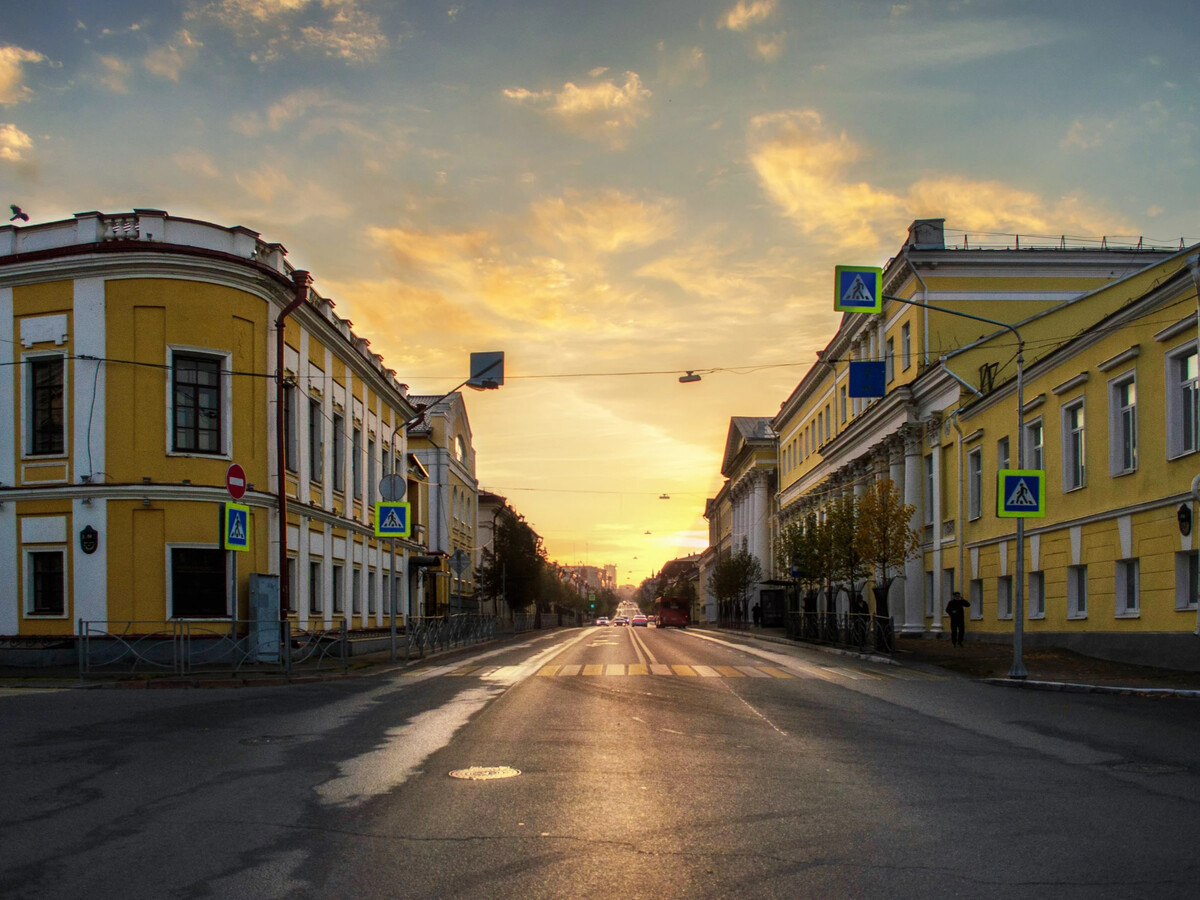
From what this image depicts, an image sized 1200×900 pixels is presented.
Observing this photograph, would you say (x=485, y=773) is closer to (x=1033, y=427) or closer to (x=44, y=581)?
(x=44, y=581)

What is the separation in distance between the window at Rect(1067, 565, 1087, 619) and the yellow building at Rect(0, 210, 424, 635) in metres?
19.1

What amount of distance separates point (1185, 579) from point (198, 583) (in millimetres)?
21151

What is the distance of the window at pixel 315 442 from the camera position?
32.4 meters

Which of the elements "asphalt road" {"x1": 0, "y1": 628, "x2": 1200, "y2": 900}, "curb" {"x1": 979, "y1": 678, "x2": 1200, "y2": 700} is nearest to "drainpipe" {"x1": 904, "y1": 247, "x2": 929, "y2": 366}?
"curb" {"x1": 979, "y1": 678, "x2": 1200, "y2": 700}

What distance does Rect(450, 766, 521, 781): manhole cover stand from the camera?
371 inches

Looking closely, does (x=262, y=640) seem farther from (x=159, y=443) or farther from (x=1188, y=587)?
(x=1188, y=587)

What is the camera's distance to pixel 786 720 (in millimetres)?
14141

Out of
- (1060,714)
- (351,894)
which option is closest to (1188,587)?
(1060,714)

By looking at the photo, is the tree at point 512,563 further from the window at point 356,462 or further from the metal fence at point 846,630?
the window at point 356,462

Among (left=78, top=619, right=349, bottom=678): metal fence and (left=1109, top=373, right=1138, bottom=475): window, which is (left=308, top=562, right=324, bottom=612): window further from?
(left=1109, top=373, right=1138, bottom=475): window

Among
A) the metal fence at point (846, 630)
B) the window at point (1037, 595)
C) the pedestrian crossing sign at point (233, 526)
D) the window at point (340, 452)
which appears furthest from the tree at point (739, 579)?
the pedestrian crossing sign at point (233, 526)

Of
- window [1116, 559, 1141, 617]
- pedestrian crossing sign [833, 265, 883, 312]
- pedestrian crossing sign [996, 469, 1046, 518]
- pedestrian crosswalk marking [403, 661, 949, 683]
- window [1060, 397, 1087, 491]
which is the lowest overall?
pedestrian crosswalk marking [403, 661, 949, 683]

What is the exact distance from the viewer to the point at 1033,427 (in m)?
31.9

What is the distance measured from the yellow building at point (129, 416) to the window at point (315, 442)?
14.7 ft
